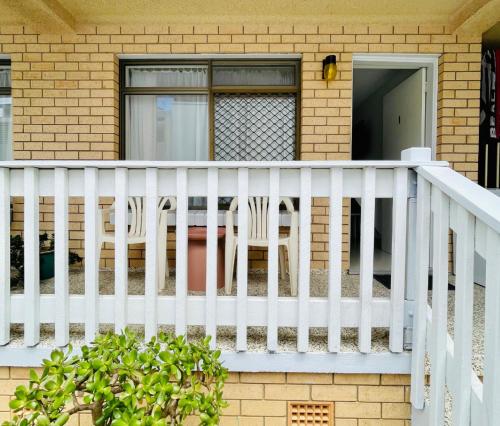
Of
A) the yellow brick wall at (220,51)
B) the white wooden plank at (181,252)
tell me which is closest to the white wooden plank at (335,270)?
the white wooden plank at (181,252)

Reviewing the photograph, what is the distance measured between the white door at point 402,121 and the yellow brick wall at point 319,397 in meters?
2.99

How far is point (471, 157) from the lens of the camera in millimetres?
3896

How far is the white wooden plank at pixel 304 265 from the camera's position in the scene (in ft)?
6.04

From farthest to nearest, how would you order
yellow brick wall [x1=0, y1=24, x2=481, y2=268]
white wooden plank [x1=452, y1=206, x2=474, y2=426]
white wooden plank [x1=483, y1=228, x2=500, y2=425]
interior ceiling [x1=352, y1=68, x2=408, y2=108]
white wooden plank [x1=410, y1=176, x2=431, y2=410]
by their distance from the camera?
interior ceiling [x1=352, y1=68, x2=408, y2=108] → yellow brick wall [x1=0, y1=24, x2=481, y2=268] → white wooden plank [x1=410, y1=176, x2=431, y2=410] → white wooden plank [x1=452, y1=206, x2=474, y2=426] → white wooden plank [x1=483, y1=228, x2=500, y2=425]

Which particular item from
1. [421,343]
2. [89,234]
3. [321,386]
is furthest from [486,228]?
[89,234]

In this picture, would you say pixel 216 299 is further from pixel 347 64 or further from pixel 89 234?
pixel 347 64

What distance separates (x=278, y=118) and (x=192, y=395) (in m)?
3.16

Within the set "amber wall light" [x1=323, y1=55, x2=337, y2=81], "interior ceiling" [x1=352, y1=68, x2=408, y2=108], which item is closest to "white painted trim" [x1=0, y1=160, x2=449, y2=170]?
"amber wall light" [x1=323, y1=55, x2=337, y2=81]

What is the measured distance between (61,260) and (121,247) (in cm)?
29

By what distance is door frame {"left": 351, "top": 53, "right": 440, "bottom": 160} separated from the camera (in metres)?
3.96

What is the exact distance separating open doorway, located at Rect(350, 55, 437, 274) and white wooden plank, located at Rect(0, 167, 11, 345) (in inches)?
129

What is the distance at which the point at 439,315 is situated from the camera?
157 centimetres

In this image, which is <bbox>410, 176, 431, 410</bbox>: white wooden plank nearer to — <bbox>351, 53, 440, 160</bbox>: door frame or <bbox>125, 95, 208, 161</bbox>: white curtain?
<bbox>351, 53, 440, 160</bbox>: door frame

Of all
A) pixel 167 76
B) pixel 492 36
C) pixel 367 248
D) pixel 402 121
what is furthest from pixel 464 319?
pixel 492 36
